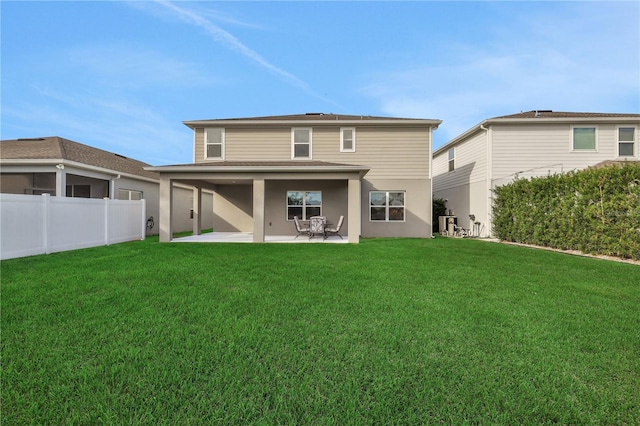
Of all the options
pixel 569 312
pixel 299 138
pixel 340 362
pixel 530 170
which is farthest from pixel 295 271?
pixel 530 170

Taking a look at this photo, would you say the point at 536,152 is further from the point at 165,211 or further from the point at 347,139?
the point at 165,211

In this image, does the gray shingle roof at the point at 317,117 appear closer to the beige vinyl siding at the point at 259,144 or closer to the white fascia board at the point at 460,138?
the beige vinyl siding at the point at 259,144

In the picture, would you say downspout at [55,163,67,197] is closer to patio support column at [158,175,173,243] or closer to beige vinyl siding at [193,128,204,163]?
patio support column at [158,175,173,243]

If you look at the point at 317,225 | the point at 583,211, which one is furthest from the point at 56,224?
the point at 583,211

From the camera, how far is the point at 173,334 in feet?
10.8

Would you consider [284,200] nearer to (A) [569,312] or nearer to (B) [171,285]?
(B) [171,285]

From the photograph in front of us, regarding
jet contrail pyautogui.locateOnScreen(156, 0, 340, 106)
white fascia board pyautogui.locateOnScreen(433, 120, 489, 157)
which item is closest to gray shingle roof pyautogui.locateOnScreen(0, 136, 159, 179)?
jet contrail pyautogui.locateOnScreen(156, 0, 340, 106)

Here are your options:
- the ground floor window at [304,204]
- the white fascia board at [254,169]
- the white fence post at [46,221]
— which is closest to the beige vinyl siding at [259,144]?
the ground floor window at [304,204]

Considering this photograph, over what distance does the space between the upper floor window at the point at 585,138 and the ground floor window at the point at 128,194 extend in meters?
22.5

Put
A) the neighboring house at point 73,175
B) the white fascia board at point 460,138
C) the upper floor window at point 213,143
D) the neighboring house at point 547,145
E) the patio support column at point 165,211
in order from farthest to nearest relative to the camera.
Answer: the white fascia board at point 460,138
the upper floor window at point 213,143
the neighboring house at point 547,145
the patio support column at point 165,211
the neighboring house at point 73,175

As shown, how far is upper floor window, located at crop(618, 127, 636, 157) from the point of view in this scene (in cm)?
1507

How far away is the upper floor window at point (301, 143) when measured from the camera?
15.2m

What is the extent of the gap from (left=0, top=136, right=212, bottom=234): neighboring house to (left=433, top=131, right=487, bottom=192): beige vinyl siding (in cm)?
1669

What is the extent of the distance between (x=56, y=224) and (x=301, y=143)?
32.8 feet
